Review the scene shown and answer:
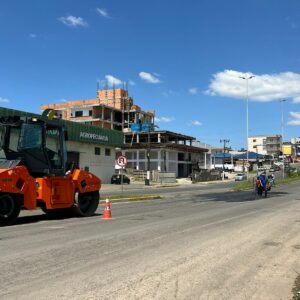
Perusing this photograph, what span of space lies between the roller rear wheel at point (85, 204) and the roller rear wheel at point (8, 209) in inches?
112

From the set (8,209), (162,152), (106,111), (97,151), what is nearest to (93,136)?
(97,151)

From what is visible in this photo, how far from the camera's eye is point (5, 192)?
14547 mm

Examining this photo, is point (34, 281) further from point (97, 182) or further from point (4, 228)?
point (97, 182)

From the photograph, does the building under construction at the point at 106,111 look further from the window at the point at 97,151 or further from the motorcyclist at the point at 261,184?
the motorcyclist at the point at 261,184

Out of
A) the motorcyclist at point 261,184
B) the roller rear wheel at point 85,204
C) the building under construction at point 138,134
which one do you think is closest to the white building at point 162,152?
the building under construction at point 138,134

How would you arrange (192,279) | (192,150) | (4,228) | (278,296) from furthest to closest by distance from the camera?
(192,150), (4,228), (192,279), (278,296)

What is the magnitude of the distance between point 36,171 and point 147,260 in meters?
7.95

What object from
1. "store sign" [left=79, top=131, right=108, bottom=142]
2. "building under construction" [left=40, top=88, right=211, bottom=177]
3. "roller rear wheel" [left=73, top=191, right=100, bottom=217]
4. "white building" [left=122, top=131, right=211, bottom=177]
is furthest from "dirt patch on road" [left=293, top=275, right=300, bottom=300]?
"white building" [left=122, top=131, right=211, bottom=177]

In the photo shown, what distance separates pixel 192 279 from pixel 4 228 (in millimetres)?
7835

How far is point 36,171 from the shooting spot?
16.1 m

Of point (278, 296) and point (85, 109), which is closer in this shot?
point (278, 296)

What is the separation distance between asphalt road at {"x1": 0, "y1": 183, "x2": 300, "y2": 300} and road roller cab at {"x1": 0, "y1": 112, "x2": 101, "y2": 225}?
0.84 meters

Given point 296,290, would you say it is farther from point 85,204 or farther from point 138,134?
point 138,134

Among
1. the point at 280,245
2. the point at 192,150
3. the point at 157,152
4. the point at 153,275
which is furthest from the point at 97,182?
the point at 192,150
